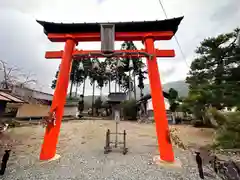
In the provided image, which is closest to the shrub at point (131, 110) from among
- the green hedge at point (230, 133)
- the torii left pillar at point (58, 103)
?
the green hedge at point (230, 133)

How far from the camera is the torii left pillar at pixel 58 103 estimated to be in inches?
189

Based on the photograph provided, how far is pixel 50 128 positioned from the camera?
4879 millimetres

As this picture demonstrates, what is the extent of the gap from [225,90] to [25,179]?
1211 cm

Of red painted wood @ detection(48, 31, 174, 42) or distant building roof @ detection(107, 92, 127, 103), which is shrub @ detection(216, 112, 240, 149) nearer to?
red painted wood @ detection(48, 31, 174, 42)

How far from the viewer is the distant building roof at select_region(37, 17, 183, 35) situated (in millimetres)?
5570

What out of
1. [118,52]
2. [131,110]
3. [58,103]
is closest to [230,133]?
[118,52]

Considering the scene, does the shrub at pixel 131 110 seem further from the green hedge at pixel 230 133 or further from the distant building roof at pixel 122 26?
the distant building roof at pixel 122 26

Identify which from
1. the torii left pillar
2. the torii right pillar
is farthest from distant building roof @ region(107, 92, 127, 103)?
the torii right pillar

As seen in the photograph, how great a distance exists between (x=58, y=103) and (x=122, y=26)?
3775mm

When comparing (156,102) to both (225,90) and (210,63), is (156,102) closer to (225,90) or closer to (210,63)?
(225,90)

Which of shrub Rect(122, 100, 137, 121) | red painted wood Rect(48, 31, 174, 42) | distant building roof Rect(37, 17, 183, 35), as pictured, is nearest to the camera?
distant building roof Rect(37, 17, 183, 35)

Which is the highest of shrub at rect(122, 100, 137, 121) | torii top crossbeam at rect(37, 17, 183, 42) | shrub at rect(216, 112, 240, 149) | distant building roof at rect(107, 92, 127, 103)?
distant building roof at rect(107, 92, 127, 103)

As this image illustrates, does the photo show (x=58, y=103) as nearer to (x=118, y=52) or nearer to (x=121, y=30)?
(x=118, y=52)

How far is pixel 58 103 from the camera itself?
5098 millimetres
